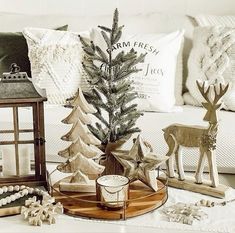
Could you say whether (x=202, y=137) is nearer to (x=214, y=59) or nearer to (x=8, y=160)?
(x=8, y=160)

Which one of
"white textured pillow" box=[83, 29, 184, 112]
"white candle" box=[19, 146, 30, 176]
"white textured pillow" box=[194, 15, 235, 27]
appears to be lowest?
"white candle" box=[19, 146, 30, 176]

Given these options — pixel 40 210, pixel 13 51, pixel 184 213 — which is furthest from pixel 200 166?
pixel 13 51

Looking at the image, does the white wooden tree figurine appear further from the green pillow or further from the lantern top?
the green pillow

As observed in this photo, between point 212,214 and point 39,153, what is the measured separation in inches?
20.9

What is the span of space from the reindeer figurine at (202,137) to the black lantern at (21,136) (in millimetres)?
392

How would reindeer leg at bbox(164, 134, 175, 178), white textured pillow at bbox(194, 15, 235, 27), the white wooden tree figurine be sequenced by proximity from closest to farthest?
the white wooden tree figurine, reindeer leg at bbox(164, 134, 175, 178), white textured pillow at bbox(194, 15, 235, 27)

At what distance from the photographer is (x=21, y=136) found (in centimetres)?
161

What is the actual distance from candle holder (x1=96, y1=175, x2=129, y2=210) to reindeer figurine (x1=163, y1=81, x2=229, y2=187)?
8.7 inches

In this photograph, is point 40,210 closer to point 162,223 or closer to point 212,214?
point 162,223

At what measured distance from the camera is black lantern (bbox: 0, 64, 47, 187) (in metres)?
1.59

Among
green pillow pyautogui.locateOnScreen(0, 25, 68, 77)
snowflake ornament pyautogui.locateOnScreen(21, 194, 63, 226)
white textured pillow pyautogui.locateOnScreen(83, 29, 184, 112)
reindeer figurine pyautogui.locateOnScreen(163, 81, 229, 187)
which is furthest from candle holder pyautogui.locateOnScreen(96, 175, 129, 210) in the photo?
green pillow pyautogui.locateOnScreen(0, 25, 68, 77)

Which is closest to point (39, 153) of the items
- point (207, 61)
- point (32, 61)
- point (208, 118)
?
point (208, 118)

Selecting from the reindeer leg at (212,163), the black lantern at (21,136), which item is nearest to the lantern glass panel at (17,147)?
the black lantern at (21,136)

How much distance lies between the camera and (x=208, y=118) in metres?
1.61
